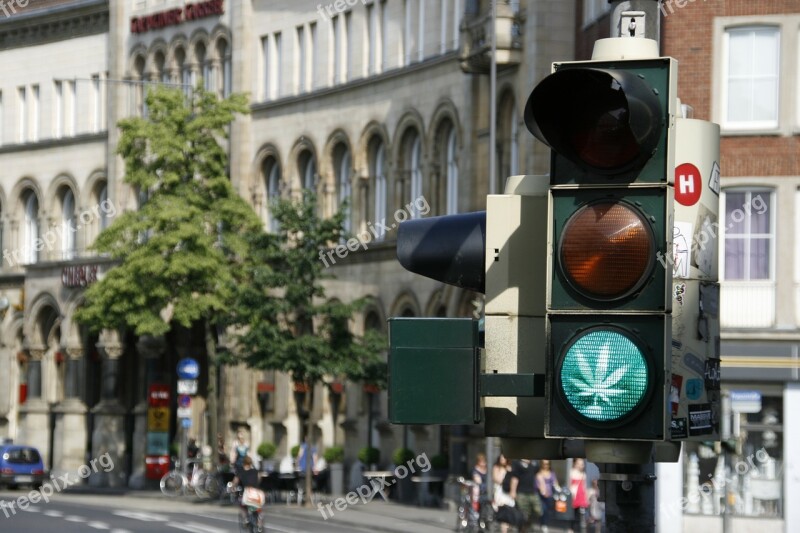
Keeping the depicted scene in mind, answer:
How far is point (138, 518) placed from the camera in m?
42.0

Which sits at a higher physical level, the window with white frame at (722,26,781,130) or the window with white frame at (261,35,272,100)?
the window with white frame at (261,35,272,100)

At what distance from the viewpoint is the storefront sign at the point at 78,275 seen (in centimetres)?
6438

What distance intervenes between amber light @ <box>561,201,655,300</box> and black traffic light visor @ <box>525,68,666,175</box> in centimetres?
10

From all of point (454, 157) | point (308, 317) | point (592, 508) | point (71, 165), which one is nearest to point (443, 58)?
point (454, 157)

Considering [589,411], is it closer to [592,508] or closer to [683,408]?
[683,408]

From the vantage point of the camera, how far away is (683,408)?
4273mm

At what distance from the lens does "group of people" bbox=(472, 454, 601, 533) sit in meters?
31.8

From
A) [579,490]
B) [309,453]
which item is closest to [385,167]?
[309,453]

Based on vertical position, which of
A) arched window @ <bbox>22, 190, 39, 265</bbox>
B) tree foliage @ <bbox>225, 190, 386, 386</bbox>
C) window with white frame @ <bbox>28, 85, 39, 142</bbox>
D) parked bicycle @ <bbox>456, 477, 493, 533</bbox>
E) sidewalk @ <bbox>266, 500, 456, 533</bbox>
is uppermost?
window with white frame @ <bbox>28, 85, 39, 142</bbox>

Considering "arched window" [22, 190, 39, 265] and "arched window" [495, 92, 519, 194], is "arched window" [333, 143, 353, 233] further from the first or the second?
"arched window" [22, 190, 39, 265]

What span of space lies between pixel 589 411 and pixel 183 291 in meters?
47.5

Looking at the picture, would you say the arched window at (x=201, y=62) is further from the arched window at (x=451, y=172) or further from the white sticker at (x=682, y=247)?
the white sticker at (x=682, y=247)

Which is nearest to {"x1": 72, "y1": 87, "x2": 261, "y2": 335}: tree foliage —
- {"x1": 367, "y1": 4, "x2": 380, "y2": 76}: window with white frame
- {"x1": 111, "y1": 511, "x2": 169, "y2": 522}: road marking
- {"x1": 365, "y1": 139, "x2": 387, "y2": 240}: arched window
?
{"x1": 367, "y1": 4, "x2": 380, "y2": 76}: window with white frame

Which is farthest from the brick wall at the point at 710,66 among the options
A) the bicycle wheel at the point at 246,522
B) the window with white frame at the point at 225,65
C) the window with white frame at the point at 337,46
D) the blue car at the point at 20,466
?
the blue car at the point at 20,466
